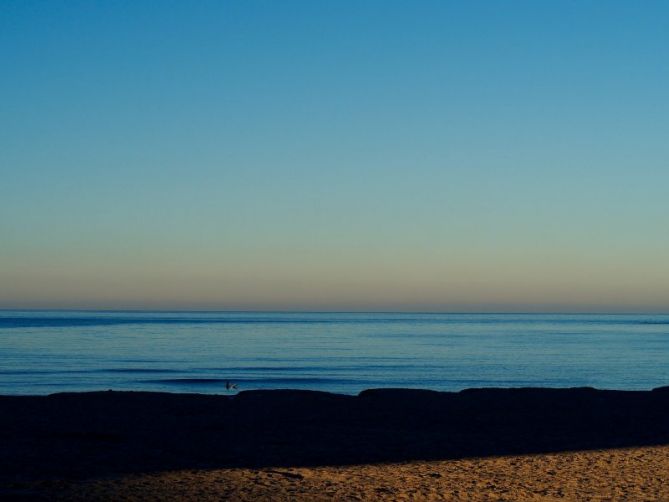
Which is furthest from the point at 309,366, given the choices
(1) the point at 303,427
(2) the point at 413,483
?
(2) the point at 413,483

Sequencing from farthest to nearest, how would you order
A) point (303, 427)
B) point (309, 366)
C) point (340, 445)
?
point (309, 366) < point (303, 427) < point (340, 445)

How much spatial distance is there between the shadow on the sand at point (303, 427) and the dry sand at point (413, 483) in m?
0.60

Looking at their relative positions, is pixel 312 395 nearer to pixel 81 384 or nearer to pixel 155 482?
pixel 155 482

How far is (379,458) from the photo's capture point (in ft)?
32.6

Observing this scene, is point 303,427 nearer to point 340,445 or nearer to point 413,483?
point 340,445

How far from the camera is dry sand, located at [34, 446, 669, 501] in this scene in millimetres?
7766

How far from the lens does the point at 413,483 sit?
8.46 m

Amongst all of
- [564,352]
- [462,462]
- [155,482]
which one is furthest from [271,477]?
[564,352]

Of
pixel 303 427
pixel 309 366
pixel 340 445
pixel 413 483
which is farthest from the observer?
pixel 309 366

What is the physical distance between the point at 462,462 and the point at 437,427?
3.04 m

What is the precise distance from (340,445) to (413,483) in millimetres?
2490

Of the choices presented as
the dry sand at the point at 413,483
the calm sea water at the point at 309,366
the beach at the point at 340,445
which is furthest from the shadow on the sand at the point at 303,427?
the calm sea water at the point at 309,366

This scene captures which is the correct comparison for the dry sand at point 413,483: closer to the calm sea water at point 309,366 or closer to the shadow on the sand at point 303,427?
the shadow on the sand at point 303,427

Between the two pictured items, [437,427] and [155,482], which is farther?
[437,427]
